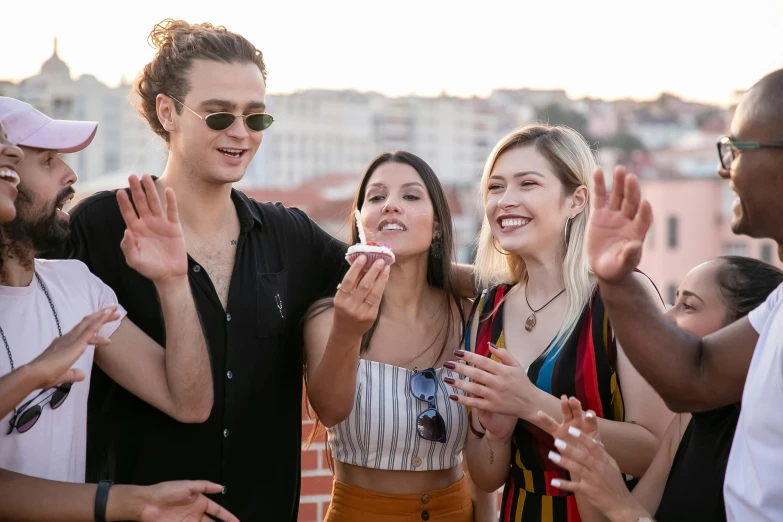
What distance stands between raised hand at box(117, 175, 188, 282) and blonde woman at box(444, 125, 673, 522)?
37.5 inches

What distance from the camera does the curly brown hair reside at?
382cm

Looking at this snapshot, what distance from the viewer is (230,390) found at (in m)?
3.52

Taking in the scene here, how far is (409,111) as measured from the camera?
287 ft

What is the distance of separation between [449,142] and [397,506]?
8311 cm

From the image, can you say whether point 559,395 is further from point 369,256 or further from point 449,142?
point 449,142

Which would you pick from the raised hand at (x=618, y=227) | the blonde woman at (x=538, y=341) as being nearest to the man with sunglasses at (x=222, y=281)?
the blonde woman at (x=538, y=341)

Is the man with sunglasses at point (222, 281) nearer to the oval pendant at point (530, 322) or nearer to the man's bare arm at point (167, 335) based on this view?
the man's bare arm at point (167, 335)

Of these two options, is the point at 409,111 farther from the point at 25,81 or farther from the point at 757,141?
the point at 757,141

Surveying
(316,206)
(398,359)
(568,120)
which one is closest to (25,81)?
(316,206)

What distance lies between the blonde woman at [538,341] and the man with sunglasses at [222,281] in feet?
2.26

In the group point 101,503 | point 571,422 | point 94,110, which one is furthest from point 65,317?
point 94,110

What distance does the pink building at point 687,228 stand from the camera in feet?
204

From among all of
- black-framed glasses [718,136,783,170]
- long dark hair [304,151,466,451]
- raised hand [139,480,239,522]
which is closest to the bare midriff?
long dark hair [304,151,466,451]

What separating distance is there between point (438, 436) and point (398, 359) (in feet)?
1.11
